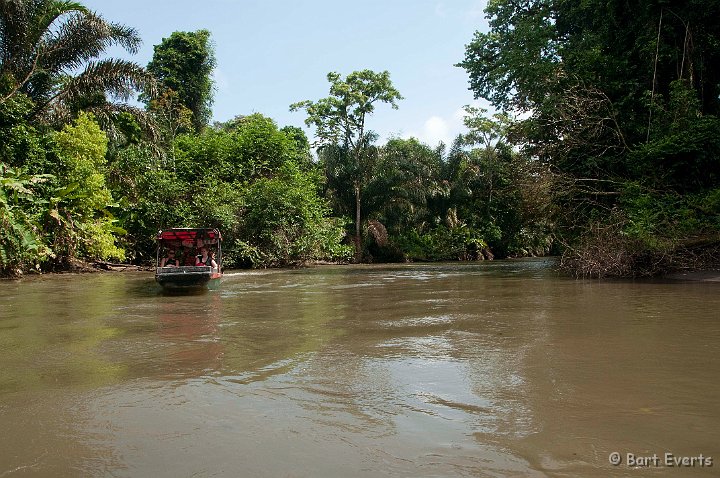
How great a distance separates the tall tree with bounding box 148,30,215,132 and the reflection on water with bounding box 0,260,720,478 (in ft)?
92.3

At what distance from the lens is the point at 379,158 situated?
109ft

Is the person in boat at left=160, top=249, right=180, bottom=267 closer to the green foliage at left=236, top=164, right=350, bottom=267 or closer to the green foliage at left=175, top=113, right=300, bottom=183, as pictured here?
the green foliage at left=236, top=164, right=350, bottom=267

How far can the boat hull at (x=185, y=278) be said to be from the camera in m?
13.8

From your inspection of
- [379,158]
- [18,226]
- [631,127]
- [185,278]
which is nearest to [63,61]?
[18,226]

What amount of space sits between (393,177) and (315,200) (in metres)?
5.48

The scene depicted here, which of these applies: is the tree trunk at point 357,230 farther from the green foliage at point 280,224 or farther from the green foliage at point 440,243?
the green foliage at point 280,224

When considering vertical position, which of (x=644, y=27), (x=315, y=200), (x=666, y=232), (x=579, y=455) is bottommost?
(x=579, y=455)

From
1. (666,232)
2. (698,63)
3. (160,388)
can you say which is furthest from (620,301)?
(698,63)

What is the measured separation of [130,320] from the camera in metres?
9.91

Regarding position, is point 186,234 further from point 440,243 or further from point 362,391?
point 440,243

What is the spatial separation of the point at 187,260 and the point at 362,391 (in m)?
14.5

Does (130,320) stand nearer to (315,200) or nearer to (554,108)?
(554,108)

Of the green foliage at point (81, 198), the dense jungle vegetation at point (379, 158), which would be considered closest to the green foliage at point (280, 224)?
the dense jungle vegetation at point (379, 158)

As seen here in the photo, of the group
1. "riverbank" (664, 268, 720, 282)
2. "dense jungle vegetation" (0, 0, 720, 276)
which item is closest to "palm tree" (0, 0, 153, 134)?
"dense jungle vegetation" (0, 0, 720, 276)
